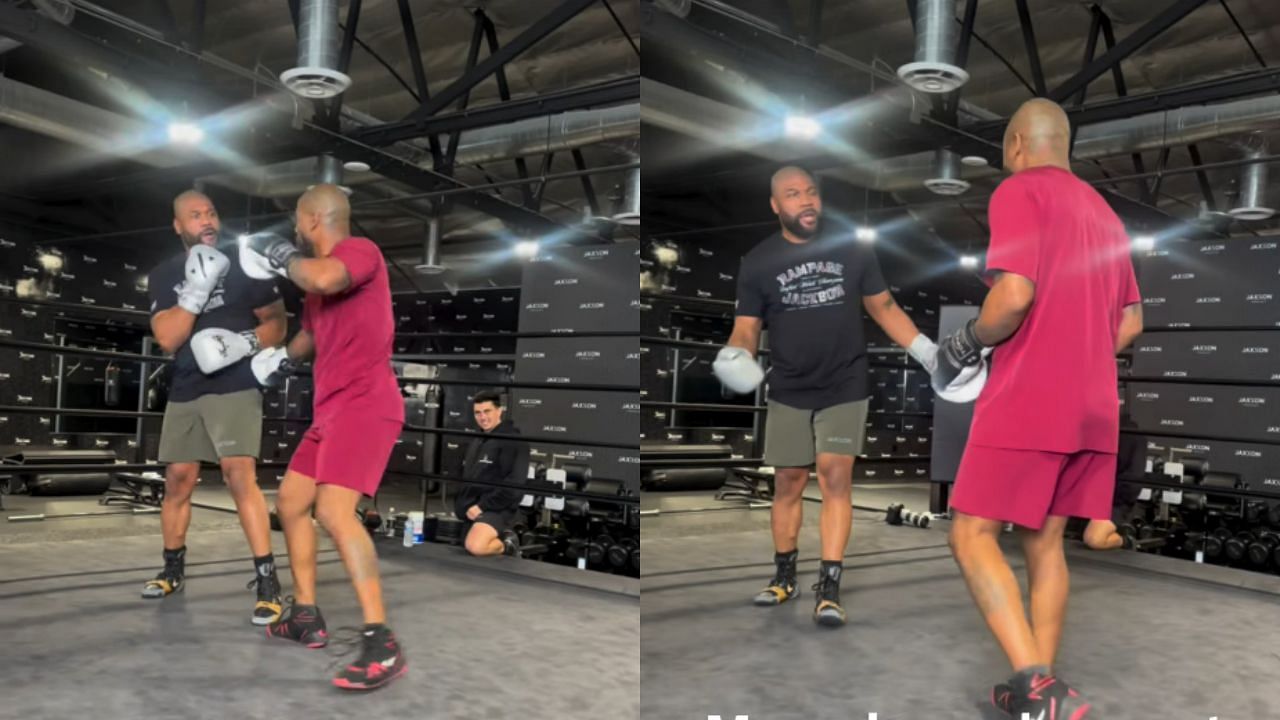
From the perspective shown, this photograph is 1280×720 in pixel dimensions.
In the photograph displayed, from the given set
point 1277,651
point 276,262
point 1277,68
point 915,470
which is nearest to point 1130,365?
point 1277,68

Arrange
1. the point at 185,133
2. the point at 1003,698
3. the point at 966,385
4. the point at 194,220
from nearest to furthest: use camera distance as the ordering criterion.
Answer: the point at 1003,698 < the point at 966,385 < the point at 194,220 < the point at 185,133

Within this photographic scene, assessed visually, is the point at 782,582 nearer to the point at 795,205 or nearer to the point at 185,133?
the point at 795,205

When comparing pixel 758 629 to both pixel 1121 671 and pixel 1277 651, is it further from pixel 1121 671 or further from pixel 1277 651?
pixel 1277 651

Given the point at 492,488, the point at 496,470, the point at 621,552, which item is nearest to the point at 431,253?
the point at 496,470

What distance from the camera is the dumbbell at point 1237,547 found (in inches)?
162

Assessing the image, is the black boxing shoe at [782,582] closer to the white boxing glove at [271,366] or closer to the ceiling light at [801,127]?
the ceiling light at [801,127]

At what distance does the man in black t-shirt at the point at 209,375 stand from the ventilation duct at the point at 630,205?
204cm

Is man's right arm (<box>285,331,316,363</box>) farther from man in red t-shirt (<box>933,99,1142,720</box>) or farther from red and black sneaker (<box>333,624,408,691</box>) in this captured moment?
man in red t-shirt (<box>933,99,1142,720</box>)

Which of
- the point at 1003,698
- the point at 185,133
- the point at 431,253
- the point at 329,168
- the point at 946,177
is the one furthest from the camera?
the point at 431,253

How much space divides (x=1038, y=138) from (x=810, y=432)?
0.89 metres

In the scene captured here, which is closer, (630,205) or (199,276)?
(199,276)

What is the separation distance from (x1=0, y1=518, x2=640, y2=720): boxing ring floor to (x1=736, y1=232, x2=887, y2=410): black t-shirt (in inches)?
29.5

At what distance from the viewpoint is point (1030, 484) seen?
4.54 feet

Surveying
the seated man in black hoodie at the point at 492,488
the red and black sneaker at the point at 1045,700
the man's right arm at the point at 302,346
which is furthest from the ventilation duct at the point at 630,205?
the red and black sneaker at the point at 1045,700
